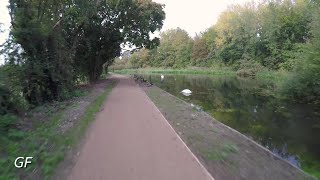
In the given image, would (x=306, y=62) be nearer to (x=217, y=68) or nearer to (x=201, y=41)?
(x=217, y=68)

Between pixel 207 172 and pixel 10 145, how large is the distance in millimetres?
5001

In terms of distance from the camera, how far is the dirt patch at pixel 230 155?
728 centimetres

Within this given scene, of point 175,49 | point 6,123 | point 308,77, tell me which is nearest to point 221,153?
point 6,123

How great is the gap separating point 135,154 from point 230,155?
248 cm

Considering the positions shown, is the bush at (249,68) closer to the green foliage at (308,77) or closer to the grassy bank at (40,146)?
the green foliage at (308,77)

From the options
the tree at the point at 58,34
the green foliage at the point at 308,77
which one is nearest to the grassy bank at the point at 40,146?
the tree at the point at 58,34

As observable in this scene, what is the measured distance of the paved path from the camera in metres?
6.49

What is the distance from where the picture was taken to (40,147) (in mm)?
8094

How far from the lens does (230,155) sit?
8.42 m

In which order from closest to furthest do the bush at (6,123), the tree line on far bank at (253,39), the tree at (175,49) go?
the bush at (6,123), the tree line on far bank at (253,39), the tree at (175,49)

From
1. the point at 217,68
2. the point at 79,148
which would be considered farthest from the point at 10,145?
the point at 217,68

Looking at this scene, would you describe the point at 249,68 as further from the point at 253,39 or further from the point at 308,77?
the point at 308,77

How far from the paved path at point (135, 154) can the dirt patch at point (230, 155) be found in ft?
1.43

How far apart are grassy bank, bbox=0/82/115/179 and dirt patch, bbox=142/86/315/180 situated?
10.8 feet
